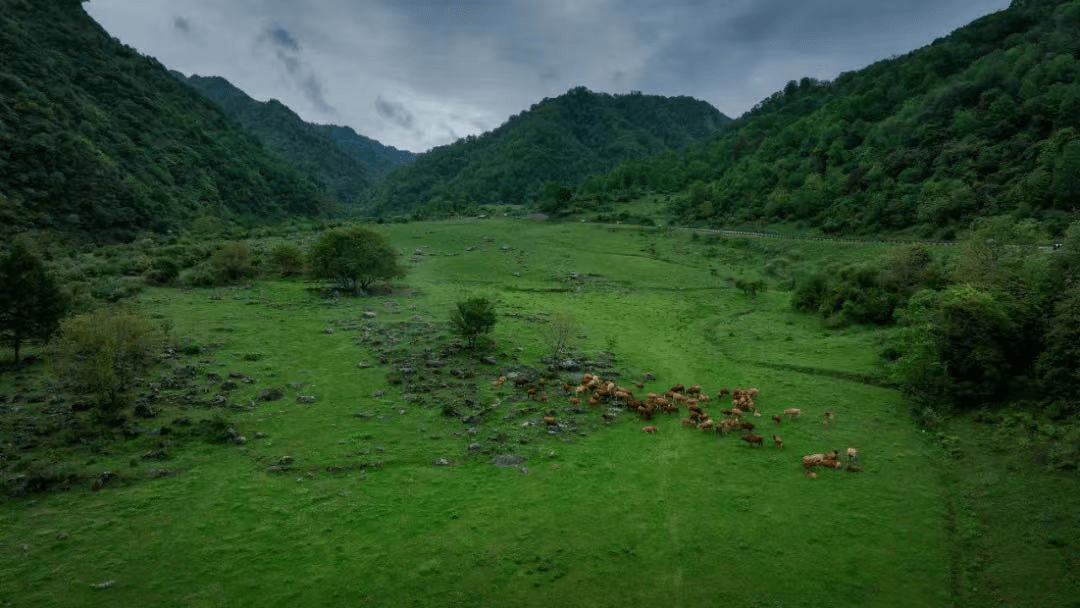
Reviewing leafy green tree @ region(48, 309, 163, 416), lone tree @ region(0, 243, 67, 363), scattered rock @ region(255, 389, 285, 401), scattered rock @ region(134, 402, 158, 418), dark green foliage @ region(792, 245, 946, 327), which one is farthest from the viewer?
dark green foliage @ region(792, 245, 946, 327)

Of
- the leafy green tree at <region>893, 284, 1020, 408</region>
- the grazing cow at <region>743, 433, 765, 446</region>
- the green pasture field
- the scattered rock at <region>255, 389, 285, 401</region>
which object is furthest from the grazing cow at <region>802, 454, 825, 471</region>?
the scattered rock at <region>255, 389, 285, 401</region>

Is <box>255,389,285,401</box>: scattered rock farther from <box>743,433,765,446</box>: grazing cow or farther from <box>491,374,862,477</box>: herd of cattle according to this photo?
<box>743,433,765,446</box>: grazing cow

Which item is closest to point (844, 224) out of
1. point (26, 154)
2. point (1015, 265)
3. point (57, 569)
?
point (1015, 265)

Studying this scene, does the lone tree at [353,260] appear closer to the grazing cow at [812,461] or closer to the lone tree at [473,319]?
the lone tree at [473,319]

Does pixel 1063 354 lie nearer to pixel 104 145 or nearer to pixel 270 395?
pixel 270 395

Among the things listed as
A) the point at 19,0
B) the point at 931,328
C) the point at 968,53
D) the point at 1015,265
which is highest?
the point at 19,0

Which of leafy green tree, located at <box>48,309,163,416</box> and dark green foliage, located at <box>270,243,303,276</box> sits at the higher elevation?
dark green foliage, located at <box>270,243,303,276</box>

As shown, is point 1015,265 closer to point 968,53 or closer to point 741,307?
point 741,307
